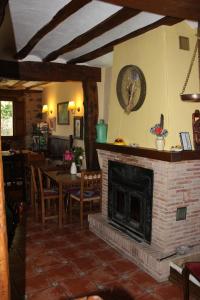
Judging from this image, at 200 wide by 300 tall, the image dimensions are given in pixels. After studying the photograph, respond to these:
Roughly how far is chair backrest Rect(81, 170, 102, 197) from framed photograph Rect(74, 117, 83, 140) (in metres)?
2.47

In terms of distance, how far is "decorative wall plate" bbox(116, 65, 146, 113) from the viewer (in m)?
3.68

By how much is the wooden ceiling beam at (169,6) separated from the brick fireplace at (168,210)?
1382 millimetres

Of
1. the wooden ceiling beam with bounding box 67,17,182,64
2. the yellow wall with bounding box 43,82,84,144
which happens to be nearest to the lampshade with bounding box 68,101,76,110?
the yellow wall with bounding box 43,82,84,144

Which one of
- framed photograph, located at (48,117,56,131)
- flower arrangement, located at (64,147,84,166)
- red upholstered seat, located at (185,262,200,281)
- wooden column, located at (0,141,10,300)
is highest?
framed photograph, located at (48,117,56,131)

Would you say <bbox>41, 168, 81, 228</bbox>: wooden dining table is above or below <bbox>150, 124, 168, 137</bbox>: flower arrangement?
below

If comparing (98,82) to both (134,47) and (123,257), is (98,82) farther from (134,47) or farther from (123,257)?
(123,257)

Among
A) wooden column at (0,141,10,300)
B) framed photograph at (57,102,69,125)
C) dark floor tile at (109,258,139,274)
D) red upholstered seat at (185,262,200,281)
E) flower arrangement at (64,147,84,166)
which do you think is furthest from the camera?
framed photograph at (57,102,69,125)

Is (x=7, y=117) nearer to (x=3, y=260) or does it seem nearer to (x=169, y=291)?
(x=169, y=291)

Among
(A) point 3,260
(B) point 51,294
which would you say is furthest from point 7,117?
(A) point 3,260

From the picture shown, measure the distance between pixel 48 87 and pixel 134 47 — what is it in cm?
618

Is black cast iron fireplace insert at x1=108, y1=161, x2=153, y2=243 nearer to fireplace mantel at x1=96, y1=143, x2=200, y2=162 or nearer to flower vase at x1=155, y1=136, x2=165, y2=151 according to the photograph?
fireplace mantel at x1=96, y1=143, x2=200, y2=162

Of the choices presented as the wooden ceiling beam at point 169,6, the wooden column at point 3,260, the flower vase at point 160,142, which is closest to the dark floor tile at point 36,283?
the flower vase at point 160,142

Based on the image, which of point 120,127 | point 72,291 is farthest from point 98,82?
point 72,291

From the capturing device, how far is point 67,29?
359 centimetres
